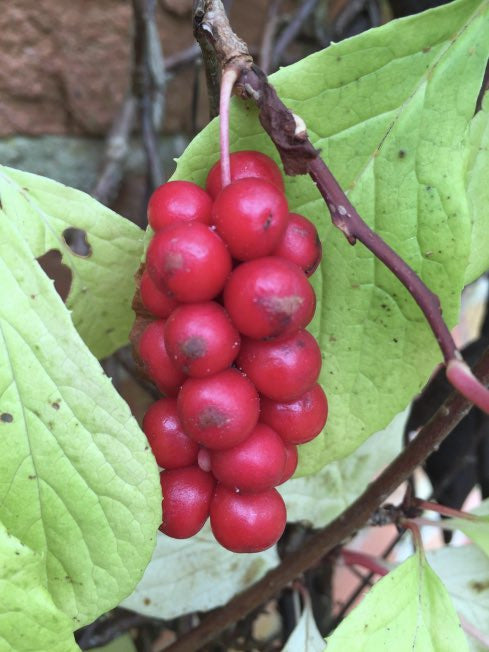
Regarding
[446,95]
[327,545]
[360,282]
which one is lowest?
[327,545]

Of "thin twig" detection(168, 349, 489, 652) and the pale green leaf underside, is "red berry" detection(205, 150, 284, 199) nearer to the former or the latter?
"thin twig" detection(168, 349, 489, 652)

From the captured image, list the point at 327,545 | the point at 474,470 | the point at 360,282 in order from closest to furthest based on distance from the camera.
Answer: the point at 360,282 < the point at 327,545 < the point at 474,470

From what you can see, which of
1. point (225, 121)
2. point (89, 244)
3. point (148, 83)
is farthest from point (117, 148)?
point (225, 121)

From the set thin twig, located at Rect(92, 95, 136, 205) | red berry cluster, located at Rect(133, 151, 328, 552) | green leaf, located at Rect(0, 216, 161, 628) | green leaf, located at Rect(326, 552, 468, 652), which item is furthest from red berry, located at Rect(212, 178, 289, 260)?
thin twig, located at Rect(92, 95, 136, 205)

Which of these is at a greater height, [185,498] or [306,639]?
[185,498]

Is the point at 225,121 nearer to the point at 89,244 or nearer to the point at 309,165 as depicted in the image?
the point at 309,165

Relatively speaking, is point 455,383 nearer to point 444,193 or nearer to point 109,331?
point 444,193

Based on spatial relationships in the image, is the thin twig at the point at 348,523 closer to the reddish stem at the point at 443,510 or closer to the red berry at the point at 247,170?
the reddish stem at the point at 443,510

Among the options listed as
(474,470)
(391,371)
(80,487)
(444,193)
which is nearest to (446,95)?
(444,193)
